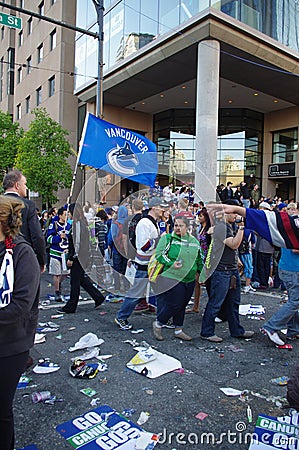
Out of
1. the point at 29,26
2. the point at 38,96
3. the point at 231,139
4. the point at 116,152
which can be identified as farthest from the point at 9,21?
the point at 29,26

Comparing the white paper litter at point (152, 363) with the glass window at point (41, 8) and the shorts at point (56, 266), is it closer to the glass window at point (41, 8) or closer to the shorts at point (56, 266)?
the shorts at point (56, 266)

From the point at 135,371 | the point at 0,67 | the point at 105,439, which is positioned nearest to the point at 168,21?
the point at 135,371

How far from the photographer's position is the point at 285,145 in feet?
77.8

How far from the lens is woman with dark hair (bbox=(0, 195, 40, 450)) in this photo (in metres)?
2.13

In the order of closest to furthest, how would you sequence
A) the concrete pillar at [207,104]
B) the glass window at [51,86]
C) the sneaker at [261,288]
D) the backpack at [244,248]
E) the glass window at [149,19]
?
1. the backpack at [244,248]
2. the sneaker at [261,288]
3. the concrete pillar at [207,104]
4. the glass window at [149,19]
5. the glass window at [51,86]

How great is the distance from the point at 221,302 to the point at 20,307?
3.22m

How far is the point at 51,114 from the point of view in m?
24.2

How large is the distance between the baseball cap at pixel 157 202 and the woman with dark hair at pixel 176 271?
861 mm

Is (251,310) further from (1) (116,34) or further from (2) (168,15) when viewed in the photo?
(1) (116,34)

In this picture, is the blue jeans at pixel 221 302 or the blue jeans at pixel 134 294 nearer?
the blue jeans at pixel 221 302

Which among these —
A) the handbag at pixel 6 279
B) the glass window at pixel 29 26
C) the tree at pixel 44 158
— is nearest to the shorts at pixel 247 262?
the handbag at pixel 6 279

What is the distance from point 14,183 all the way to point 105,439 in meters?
2.90

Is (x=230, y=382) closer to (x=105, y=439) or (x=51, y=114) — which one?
(x=105, y=439)

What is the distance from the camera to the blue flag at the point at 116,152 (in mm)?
5164
